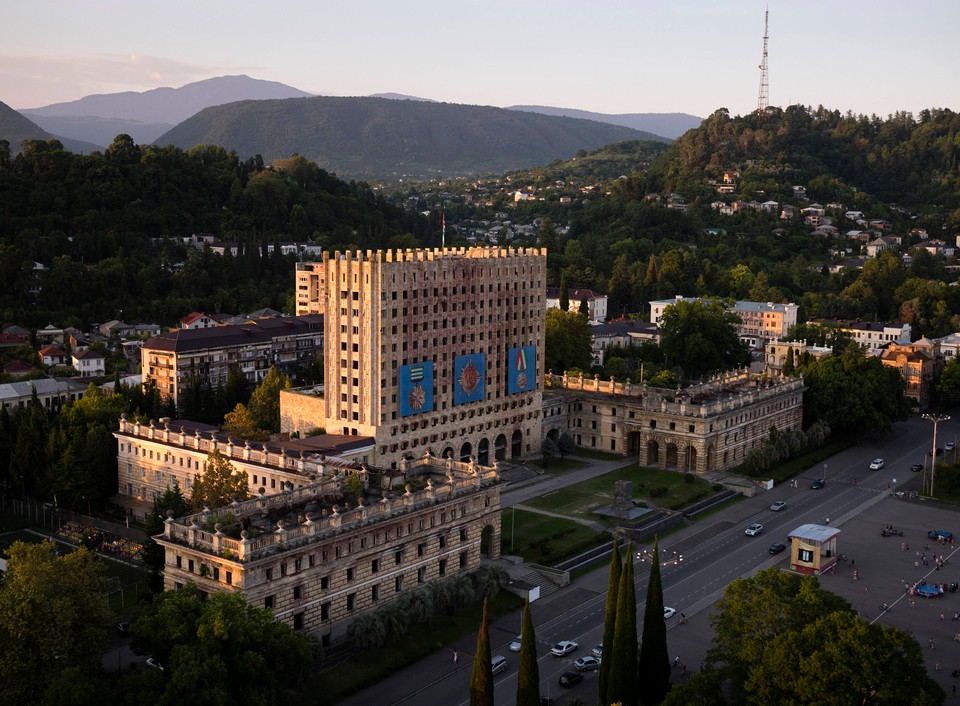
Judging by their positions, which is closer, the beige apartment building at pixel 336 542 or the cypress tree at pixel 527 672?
the cypress tree at pixel 527 672

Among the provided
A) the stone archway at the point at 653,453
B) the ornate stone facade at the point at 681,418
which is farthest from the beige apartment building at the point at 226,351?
the stone archway at the point at 653,453

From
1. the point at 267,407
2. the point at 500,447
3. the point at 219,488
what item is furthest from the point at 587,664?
the point at 267,407

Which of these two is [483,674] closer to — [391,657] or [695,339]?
[391,657]

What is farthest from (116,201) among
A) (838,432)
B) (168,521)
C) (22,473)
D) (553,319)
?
(168,521)

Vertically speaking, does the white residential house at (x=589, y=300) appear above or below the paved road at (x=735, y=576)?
above

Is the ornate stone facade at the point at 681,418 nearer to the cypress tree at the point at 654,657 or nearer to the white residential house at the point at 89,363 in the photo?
the cypress tree at the point at 654,657

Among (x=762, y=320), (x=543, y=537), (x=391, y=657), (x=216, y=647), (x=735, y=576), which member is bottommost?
(x=735, y=576)
